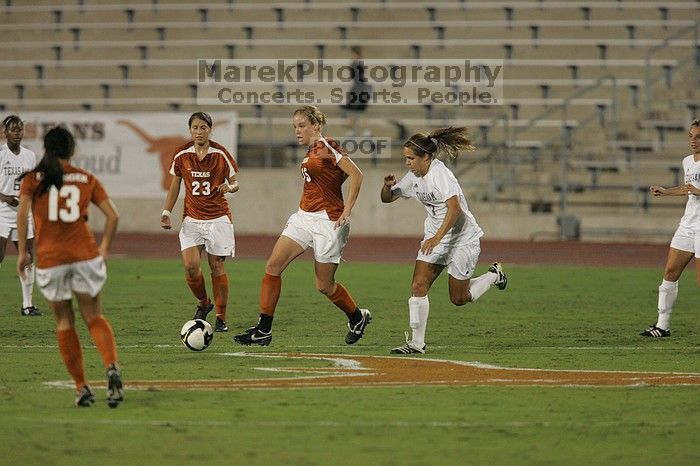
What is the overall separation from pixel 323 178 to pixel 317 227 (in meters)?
0.44

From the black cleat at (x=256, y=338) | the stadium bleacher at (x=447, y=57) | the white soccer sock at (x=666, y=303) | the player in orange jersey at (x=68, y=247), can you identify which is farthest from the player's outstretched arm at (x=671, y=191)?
the stadium bleacher at (x=447, y=57)

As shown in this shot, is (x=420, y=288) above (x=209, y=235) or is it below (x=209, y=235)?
below

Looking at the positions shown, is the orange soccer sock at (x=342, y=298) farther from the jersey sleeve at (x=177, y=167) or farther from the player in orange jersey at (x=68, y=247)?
the player in orange jersey at (x=68, y=247)

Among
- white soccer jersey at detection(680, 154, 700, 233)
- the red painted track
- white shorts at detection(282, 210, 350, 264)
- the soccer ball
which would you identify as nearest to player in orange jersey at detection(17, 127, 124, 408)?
the soccer ball

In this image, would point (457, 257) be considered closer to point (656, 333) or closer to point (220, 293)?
point (656, 333)

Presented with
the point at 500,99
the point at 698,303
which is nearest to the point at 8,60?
the point at 500,99

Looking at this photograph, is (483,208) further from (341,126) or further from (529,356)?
(529,356)

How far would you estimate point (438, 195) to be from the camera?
36.1 ft

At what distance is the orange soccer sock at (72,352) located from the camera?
793cm

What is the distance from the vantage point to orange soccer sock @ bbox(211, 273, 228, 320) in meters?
12.9

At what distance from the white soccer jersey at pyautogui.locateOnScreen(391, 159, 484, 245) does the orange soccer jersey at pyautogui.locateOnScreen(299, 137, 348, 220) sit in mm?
656

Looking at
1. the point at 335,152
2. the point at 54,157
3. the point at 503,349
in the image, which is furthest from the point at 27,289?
the point at 54,157

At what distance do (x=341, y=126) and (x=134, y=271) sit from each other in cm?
1117

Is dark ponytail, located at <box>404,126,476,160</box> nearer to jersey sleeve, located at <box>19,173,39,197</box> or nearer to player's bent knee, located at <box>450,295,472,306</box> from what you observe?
player's bent knee, located at <box>450,295,472,306</box>
